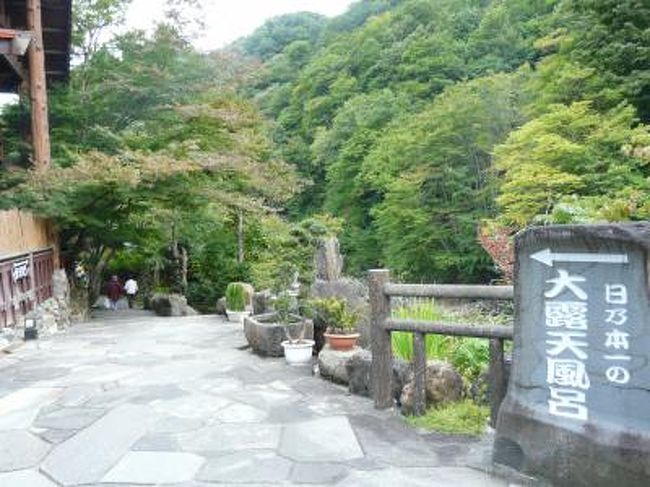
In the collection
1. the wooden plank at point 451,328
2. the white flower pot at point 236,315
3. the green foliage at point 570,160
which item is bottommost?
the white flower pot at point 236,315

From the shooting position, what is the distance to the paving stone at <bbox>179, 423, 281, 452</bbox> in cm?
402

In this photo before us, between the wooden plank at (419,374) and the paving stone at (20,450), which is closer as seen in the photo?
the paving stone at (20,450)

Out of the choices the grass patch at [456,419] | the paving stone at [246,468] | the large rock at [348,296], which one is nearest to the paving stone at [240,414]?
the paving stone at [246,468]

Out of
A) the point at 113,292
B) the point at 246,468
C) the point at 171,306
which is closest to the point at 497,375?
the point at 246,468

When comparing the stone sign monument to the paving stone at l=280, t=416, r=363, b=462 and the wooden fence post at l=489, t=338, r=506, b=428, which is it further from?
the paving stone at l=280, t=416, r=363, b=462

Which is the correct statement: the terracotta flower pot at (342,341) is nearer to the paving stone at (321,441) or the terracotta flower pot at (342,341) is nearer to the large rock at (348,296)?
the large rock at (348,296)

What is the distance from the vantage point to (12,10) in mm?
13977

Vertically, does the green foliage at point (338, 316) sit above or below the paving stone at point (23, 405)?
above

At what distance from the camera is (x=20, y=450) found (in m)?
4.06

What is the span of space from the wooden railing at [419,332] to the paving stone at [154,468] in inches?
59.5

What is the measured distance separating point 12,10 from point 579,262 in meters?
14.5

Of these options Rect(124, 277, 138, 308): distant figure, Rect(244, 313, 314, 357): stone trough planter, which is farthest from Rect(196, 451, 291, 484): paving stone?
Rect(124, 277, 138, 308): distant figure

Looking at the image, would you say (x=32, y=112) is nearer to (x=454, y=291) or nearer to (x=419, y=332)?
(x=419, y=332)

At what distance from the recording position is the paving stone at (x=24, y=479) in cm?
351
